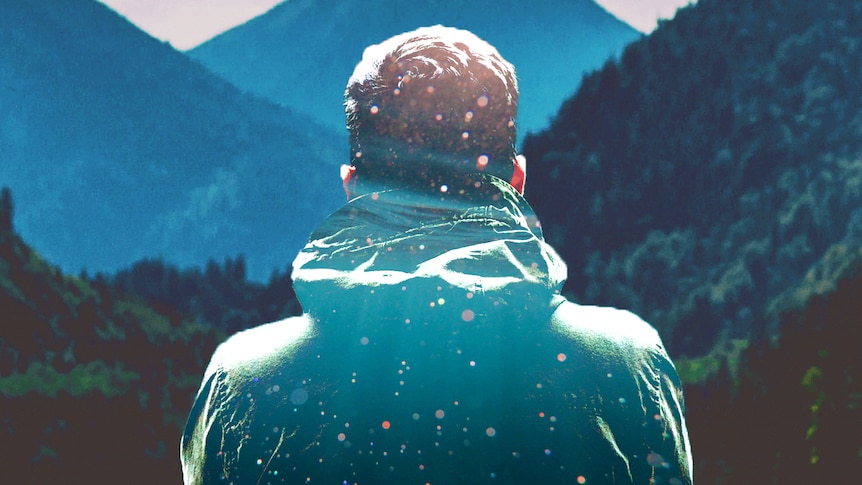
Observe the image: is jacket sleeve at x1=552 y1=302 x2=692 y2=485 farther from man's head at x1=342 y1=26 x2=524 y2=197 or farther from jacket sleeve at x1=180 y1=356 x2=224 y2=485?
jacket sleeve at x1=180 y1=356 x2=224 y2=485

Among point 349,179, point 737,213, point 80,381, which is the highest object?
point 349,179

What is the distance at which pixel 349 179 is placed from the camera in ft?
4.88

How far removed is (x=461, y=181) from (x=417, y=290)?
22cm

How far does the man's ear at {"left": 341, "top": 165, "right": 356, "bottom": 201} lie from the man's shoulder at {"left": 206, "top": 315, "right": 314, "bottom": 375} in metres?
0.25

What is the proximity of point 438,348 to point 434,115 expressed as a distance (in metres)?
0.42

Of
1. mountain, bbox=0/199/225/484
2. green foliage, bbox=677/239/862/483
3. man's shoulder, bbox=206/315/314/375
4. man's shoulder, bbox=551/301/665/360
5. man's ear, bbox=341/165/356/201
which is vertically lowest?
mountain, bbox=0/199/225/484

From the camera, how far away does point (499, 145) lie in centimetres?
142

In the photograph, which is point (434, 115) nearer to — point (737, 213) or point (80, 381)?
point (80, 381)

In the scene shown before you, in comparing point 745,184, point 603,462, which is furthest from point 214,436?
point 745,184

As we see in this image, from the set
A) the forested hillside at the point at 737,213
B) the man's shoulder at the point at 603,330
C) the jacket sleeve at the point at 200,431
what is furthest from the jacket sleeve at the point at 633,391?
the forested hillside at the point at 737,213

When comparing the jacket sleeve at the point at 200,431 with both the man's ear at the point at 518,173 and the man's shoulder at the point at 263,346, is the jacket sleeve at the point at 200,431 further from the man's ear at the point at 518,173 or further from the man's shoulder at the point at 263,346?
the man's ear at the point at 518,173

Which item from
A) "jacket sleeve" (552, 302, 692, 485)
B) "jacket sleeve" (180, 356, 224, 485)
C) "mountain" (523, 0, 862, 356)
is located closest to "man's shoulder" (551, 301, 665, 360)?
"jacket sleeve" (552, 302, 692, 485)

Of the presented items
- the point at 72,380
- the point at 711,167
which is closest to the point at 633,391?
the point at 72,380

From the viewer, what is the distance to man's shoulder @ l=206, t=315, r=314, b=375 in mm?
1411
